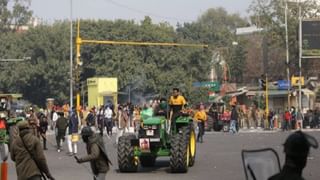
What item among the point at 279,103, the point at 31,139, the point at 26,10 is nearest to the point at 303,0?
the point at 279,103

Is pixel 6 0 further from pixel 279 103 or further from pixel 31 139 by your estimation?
pixel 31 139

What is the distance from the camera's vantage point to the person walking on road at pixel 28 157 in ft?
36.3

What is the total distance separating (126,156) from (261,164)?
13705mm

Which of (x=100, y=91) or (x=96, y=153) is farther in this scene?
(x=100, y=91)

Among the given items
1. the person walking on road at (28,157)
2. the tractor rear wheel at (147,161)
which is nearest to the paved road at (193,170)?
the tractor rear wheel at (147,161)

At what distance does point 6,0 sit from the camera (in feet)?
332

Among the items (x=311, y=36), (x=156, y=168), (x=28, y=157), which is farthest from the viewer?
(x=311, y=36)

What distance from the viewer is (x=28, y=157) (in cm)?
1110

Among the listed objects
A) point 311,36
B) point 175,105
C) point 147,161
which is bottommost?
point 147,161

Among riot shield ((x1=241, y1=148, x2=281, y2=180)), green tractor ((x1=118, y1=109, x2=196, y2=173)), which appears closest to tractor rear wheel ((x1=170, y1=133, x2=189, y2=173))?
green tractor ((x1=118, y1=109, x2=196, y2=173))

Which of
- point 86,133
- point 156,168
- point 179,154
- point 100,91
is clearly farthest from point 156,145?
point 100,91

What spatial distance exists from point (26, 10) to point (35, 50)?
10907 mm

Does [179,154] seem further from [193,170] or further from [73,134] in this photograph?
[73,134]

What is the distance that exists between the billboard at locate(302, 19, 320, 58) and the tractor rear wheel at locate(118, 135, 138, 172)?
37985 mm
